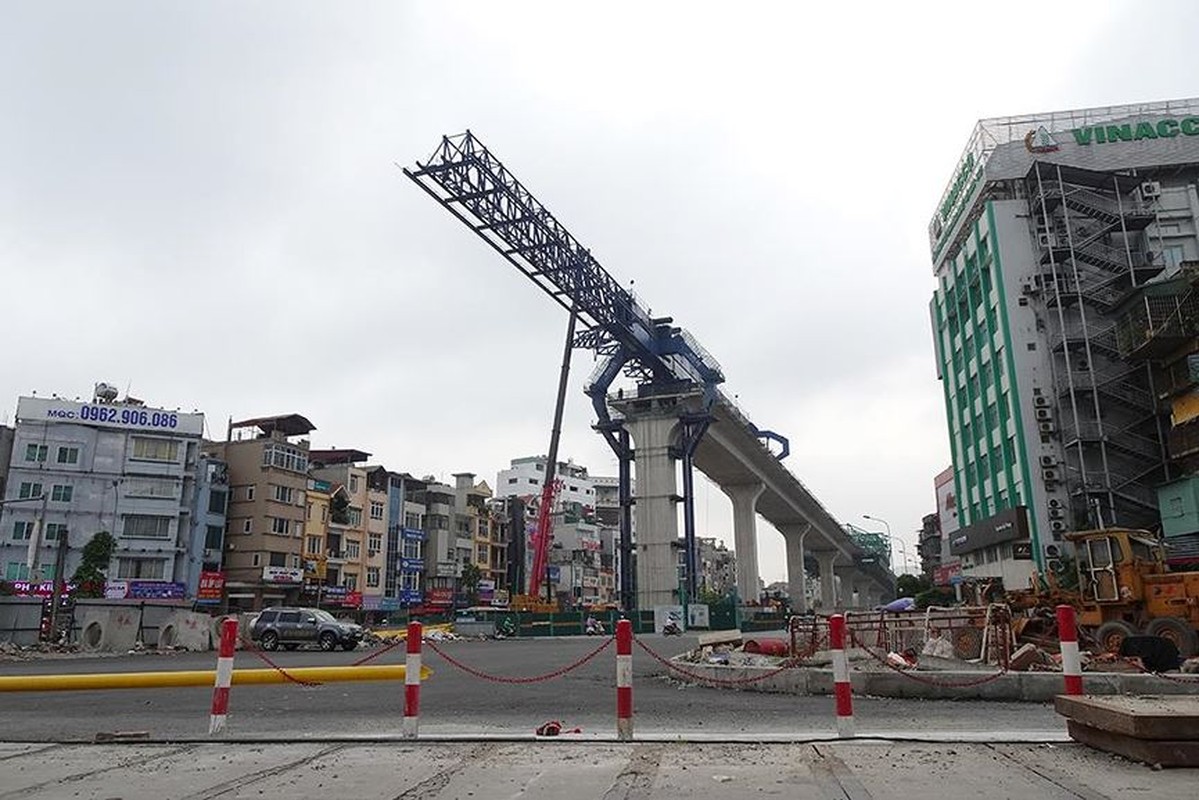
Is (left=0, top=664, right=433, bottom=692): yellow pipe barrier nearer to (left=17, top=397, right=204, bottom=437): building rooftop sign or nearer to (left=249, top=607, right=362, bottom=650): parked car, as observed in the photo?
(left=249, top=607, right=362, bottom=650): parked car

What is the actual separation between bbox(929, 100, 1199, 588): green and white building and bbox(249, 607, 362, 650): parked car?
3605 cm

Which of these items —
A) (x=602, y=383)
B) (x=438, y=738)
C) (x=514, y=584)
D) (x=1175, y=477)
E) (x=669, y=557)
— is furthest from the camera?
(x=514, y=584)

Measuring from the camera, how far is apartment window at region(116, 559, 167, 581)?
174 ft

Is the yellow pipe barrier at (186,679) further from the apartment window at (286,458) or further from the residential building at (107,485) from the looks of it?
the apartment window at (286,458)

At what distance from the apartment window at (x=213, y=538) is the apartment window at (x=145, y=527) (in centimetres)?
272

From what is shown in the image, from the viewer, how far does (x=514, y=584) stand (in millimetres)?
68562

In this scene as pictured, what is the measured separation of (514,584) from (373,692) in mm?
55667

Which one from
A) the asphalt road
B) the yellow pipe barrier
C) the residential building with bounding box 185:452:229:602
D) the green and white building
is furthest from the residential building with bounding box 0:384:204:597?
the green and white building

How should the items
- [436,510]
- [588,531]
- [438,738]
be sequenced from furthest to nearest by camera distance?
[588,531]
[436,510]
[438,738]

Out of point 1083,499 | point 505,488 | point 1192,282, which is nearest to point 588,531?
point 505,488

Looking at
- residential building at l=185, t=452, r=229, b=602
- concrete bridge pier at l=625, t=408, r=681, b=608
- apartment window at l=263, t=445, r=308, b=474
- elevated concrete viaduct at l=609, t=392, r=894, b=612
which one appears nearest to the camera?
concrete bridge pier at l=625, t=408, r=681, b=608

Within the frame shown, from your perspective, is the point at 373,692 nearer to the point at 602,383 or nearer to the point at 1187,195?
the point at 602,383

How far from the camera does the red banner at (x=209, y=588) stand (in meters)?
55.0

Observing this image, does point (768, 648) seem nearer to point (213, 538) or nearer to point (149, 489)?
point (149, 489)
